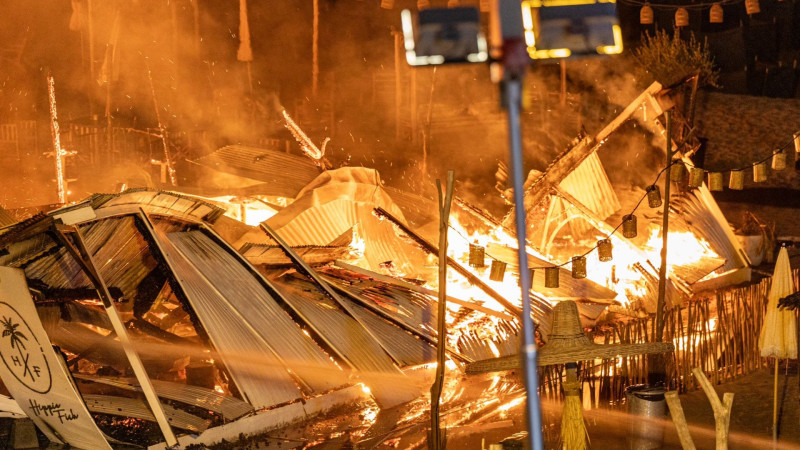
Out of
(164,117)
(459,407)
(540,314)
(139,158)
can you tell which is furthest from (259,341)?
(164,117)

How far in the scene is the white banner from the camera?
7.64 metres

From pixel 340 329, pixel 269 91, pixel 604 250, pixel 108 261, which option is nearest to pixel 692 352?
pixel 604 250

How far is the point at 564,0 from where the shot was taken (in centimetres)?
417

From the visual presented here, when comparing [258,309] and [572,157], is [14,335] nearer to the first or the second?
[258,309]

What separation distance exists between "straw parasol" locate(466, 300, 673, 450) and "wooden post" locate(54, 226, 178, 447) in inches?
125

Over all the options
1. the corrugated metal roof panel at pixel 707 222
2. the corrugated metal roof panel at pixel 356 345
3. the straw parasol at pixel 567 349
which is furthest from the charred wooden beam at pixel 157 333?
the corrugated metal roof panel at pixel 707 222

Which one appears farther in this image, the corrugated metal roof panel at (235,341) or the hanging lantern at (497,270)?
the hanging lantern at (497,270)

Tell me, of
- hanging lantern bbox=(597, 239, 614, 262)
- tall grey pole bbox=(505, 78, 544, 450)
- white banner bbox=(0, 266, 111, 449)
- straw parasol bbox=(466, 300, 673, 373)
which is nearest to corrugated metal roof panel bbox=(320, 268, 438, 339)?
hanging lantern bbox=(597, 239, 614, 262)

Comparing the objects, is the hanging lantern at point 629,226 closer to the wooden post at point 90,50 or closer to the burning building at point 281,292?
the burning building at point 281,292

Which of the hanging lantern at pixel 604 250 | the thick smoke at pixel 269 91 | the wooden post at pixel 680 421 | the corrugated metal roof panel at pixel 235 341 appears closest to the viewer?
the wooden post at pixel 680 421

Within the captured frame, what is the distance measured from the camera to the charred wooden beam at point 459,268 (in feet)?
41.3

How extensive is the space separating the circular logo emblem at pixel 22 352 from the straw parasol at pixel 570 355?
3.96 meters

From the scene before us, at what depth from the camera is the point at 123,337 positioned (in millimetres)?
7914

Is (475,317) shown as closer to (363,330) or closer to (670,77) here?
(363,330)
